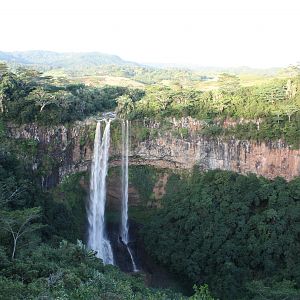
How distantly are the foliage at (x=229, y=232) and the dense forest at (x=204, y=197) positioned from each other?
0.06 metres

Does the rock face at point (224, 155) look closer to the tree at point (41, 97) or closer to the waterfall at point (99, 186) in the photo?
the waterfall at point (99, 186)

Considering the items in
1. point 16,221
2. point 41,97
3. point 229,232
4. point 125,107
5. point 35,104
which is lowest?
point 229,232

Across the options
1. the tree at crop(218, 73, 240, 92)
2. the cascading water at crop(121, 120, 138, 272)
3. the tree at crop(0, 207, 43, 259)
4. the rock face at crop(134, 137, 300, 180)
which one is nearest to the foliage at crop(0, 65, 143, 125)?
the cascading water at crop(121, 120, 138, 272)

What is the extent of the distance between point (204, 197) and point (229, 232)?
2.92 m

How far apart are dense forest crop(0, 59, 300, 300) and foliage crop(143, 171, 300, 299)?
0.19ft

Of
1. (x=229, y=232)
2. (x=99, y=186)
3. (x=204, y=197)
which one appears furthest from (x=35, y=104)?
(x=229, y=232)

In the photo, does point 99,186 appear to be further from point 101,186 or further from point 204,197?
point 204,197

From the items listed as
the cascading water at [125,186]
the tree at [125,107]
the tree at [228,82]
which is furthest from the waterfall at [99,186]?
the tree at [228,82]

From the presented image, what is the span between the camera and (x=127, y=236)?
30.1m

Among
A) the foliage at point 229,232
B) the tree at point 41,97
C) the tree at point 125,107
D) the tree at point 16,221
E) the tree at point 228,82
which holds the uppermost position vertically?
the tree at point 228,82

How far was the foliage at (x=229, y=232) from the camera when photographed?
2405 cm

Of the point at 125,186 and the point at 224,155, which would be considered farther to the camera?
the point at 125,186

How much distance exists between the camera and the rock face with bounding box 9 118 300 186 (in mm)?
28266

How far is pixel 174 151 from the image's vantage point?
100 feet
